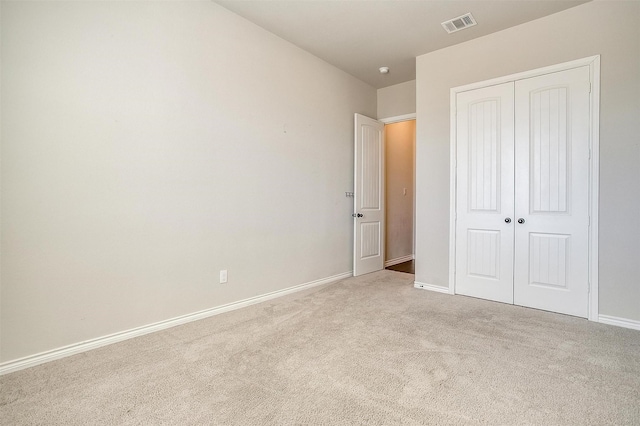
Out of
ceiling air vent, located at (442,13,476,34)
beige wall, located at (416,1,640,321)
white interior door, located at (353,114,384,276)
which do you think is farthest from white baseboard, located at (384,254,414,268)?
ceiling air vent, located at (442,13,476,34)

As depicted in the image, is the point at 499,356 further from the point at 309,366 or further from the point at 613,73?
the point at 613,73

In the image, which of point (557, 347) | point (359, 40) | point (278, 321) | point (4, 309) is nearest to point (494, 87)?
point (359, 40)

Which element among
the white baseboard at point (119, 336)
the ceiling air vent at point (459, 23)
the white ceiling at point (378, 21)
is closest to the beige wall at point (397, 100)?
the white ceiling at point (378, 21)

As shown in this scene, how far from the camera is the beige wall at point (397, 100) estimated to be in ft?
14.8

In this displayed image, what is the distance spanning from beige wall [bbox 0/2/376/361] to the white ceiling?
230 millimetres

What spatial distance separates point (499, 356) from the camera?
205 centimetres

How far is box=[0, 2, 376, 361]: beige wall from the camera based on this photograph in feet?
6.26

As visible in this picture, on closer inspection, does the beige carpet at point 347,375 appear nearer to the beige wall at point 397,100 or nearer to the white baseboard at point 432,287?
the white baseboard at point 432,287

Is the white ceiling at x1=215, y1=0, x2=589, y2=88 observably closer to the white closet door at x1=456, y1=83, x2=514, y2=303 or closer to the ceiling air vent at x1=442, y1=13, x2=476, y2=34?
the ceiling air vent at x1=442, y1=13, x2=476, y2=34

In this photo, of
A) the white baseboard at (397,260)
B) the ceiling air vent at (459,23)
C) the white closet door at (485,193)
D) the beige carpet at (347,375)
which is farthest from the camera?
the white baseboard at (397,260)

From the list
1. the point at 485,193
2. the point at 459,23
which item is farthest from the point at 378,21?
the point at 485,193

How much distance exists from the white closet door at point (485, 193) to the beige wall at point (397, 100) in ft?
3.67

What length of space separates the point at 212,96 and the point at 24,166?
1.43 m

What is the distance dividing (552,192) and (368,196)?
2.14 m
